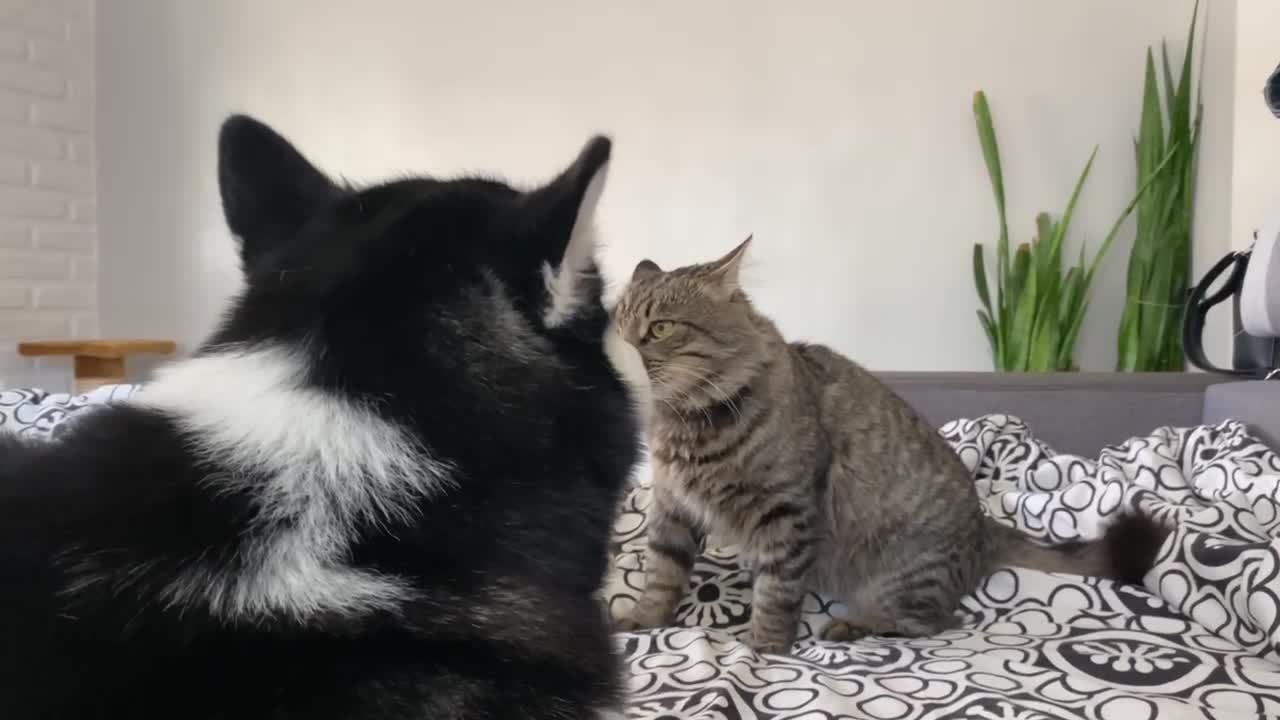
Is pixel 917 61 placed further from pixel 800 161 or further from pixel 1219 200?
pixel 1219 200

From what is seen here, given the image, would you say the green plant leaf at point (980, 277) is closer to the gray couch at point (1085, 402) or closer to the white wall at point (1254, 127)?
the white wall at point (1254, 127)

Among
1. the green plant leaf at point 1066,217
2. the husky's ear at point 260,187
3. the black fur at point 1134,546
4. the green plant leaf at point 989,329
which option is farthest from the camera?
the green plant leaf at point 989,329

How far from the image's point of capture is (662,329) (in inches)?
48.1

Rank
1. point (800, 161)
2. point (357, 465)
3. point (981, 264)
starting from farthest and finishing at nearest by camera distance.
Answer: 1. point (800, 161)
2. point (981, 264)
3. point (357, 465)

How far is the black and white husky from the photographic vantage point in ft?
1.49

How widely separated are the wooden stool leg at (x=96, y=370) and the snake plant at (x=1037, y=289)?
2.82 m

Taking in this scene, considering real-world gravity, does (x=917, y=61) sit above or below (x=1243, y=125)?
above

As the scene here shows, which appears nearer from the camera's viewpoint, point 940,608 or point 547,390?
point 547,390

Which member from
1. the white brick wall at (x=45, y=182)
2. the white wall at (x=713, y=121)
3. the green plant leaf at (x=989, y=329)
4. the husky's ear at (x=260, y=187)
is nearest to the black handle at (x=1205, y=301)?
the white wall at (x=713, y=121)

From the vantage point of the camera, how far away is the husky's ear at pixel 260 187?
2.05ft

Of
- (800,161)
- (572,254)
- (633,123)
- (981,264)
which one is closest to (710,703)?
(572,254)

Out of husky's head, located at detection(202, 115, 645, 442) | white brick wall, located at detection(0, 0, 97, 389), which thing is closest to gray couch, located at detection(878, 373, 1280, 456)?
husky's head, located at detection(202, 115, 645, 442)

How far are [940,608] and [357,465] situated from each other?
3.03ft

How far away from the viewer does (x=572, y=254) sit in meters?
0.57
